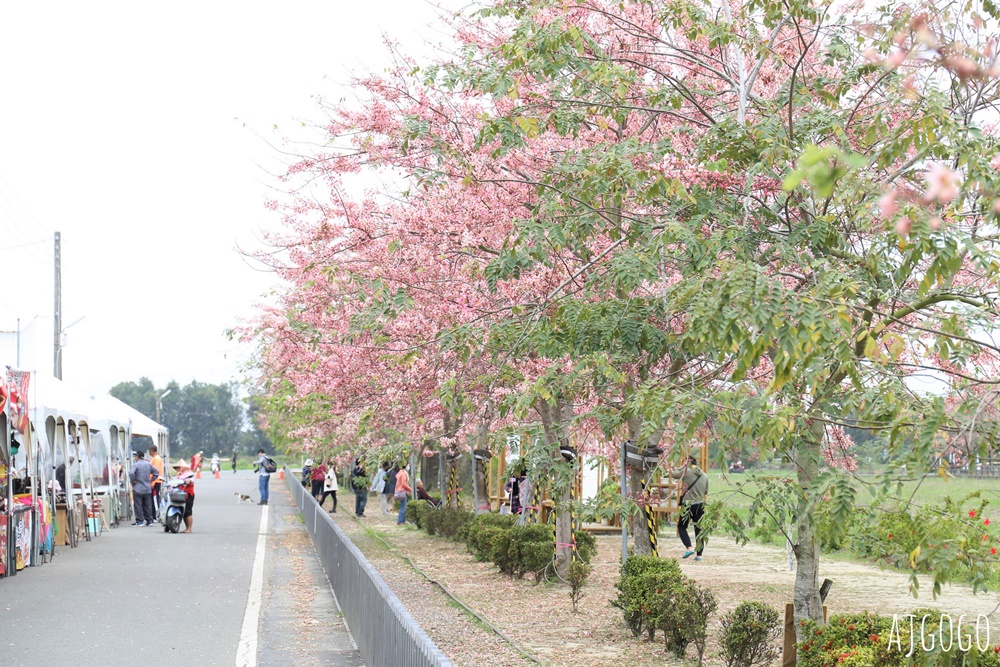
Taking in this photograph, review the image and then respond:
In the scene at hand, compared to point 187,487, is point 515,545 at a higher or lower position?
lower

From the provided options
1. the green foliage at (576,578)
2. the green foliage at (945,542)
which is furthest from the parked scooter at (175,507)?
the green foliage at (945,542)

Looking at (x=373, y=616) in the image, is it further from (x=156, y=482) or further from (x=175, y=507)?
(x=156, y=482)

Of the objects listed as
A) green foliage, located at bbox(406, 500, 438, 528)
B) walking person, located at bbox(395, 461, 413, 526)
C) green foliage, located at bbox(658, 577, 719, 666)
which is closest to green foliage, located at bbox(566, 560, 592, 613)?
green foliage, located at bbox(658, 577, 719, 666)

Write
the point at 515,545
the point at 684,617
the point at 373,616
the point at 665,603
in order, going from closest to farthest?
the point at 373,616 → the point at 684,617 → the point at 665,603 → the point at 515,545

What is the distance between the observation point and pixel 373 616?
907 cm

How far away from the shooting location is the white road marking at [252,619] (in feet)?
34.1

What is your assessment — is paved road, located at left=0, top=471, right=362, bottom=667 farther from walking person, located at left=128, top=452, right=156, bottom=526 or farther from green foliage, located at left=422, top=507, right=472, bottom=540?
walking person, located at left=128, top=452, right=156, bottom=526

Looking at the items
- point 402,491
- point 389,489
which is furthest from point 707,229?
point 389,489

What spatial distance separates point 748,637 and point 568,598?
5311 millimetres

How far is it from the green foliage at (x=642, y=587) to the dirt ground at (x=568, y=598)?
0.84 ft

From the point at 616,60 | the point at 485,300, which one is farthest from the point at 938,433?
the point at 485,300

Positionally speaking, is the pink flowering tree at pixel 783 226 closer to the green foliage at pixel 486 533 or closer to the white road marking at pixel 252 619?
the white road marking at pixel 252 619

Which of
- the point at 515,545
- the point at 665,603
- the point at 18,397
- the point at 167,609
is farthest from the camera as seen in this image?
the point at 515,545

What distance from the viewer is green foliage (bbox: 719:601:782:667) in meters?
10.5
